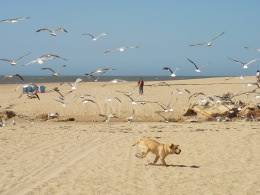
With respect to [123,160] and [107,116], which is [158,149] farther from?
[107,116]

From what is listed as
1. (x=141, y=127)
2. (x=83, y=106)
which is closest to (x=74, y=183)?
(x=141, y=127)

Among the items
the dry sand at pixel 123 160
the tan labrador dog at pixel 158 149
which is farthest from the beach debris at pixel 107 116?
the tan labrador dog at pixel 158 149

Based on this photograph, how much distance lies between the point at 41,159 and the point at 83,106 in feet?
65.7

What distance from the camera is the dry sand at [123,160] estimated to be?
41.0 feet

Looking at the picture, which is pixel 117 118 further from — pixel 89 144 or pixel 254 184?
pixel 254 184

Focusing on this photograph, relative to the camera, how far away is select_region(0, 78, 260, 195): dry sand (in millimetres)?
12492

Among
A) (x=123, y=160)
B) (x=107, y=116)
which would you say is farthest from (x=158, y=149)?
(x=107, y=116)

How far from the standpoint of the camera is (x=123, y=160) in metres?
15.9

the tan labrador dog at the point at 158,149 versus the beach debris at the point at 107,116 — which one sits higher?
the beach debris at the point at 107,116

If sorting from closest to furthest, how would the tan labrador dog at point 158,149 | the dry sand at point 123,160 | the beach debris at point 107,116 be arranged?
the dry sand at point 123,160, the tan labrador dog at point 158,149, the beach debris at point 107,116

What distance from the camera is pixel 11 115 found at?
3044cm

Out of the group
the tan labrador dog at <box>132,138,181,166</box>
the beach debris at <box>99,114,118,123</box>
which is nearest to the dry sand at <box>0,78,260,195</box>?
the tan labrador dog at <box>132,138,181,166</box>

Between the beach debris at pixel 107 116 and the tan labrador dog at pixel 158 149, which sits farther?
the beach debris at pixel 107 116

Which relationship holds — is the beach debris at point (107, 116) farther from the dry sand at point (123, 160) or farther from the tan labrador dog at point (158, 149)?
the tan labrador dog at point (158, 149)
